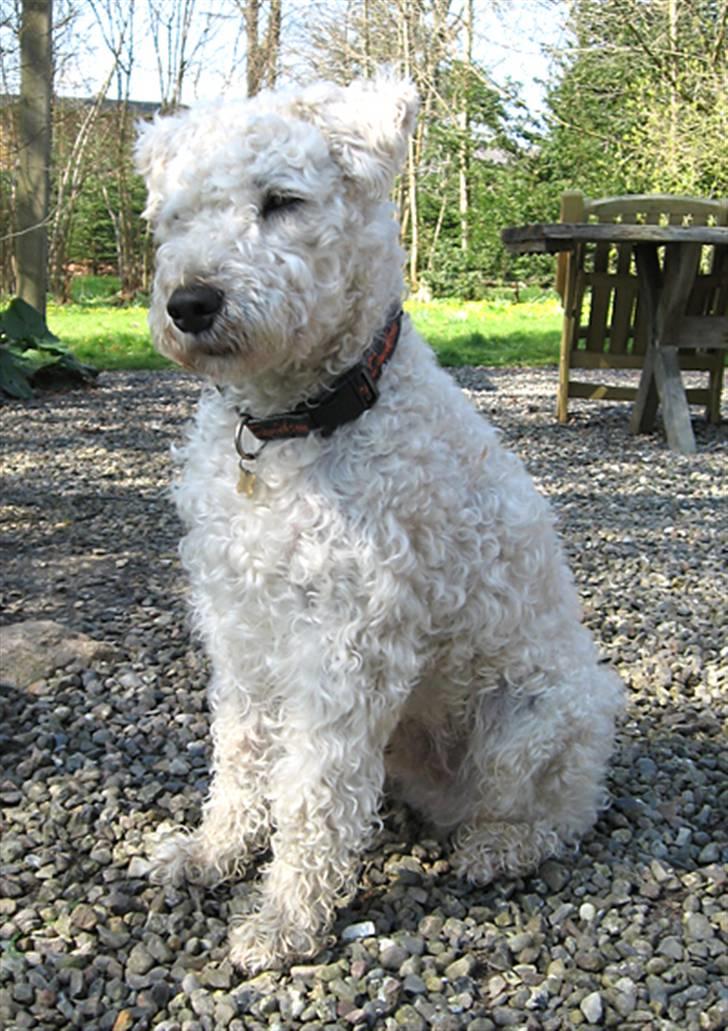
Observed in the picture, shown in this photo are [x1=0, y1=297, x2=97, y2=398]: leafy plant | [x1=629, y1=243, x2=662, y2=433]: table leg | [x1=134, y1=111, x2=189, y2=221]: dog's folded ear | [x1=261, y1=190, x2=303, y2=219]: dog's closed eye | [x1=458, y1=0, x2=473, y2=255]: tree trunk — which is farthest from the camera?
[x1=458, y1=0, x2=473, y2=255]: tree trunk

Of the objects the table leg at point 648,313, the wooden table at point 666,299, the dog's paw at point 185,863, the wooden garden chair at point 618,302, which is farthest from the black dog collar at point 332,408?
the wooden garden chair at point 618,302

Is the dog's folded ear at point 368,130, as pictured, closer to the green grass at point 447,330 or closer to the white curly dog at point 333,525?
the white curly dog at point 333,525

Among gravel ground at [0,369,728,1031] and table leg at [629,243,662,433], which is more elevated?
Result: table leg at [629,243,662,433]

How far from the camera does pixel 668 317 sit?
8.02 m

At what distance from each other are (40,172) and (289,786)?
33.2ft

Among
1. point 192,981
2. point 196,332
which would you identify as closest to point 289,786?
point 192,981

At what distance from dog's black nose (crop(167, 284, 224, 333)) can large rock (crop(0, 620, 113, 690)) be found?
1.94 metres

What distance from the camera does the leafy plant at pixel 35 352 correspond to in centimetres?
1011

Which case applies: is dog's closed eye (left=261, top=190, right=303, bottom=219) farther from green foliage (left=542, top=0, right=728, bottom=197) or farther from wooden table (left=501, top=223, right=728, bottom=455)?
green foliage (left=542, top=0, right=728, bottom=197)

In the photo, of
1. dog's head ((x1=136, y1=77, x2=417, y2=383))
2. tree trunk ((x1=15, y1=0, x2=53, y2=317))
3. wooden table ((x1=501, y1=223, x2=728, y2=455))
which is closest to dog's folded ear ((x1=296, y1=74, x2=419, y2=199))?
dog's head ((x1=136, y1=77, x2=417, y2=383))

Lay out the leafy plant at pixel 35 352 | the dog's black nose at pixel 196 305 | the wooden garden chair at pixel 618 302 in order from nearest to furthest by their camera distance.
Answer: the dog's black nose at pixel 196 305 → the wooden garden chair at pixel 618 302 → the leafy plant at pixel 35 352

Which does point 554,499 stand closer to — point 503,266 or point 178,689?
point 178,689

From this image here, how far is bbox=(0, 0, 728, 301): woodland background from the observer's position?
17.9 metres

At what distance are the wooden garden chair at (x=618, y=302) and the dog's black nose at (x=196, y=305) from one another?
671 cm
